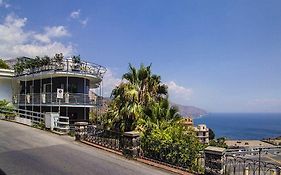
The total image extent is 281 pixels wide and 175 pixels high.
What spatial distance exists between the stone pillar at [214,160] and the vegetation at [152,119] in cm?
123

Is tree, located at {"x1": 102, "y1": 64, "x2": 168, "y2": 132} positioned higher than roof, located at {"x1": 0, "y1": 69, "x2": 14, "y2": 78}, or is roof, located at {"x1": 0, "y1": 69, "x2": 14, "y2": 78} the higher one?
roof, located at {"x1": 0, "y1": 69, "x2": 14, "y2": 78}

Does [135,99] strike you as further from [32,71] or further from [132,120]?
[32,71]

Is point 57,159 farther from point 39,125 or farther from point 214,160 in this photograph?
point 39,125

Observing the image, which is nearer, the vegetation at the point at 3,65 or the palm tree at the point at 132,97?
the palm tree at the point at 132,97

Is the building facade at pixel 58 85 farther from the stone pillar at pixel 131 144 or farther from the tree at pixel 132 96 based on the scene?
the stone pillar at pixel 131 144

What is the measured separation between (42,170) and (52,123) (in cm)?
1046

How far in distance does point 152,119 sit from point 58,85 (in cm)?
1411

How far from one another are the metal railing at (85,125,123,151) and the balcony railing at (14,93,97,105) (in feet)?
30.4

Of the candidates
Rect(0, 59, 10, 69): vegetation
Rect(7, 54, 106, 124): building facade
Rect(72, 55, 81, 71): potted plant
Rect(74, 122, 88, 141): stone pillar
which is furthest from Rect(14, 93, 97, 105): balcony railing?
Rect(74, 122, 88, 141): stone pillar

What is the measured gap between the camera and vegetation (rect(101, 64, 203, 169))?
1263cm

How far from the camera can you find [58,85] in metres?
27.7

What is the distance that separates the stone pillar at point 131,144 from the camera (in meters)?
13.6

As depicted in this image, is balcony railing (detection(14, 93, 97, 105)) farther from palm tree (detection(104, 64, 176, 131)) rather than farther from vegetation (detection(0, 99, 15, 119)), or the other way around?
palm tree (detection(104, 64, 176, 131))

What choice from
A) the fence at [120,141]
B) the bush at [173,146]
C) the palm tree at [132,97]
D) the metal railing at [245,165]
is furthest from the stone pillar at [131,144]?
the palm tree at [132,97]
